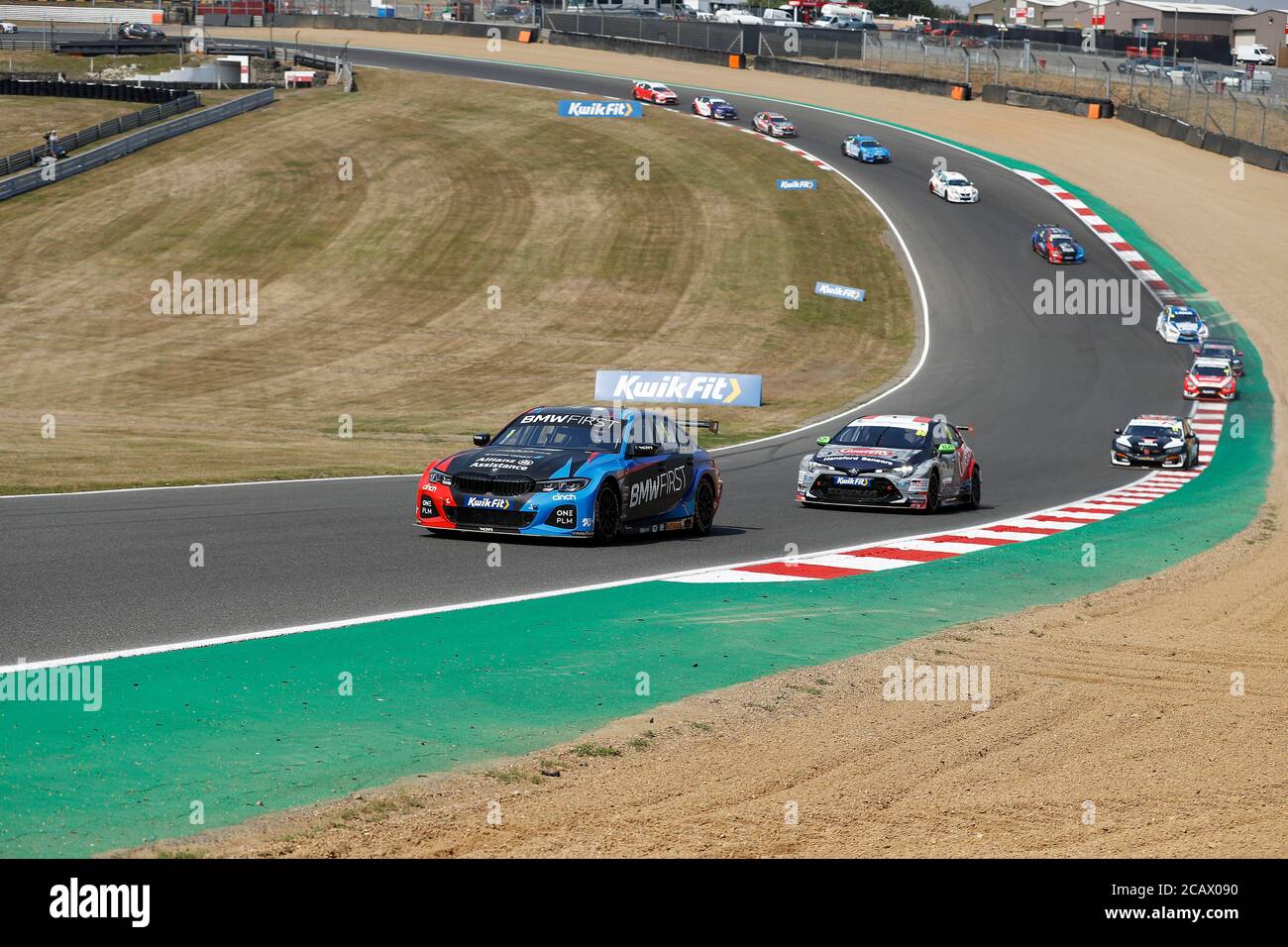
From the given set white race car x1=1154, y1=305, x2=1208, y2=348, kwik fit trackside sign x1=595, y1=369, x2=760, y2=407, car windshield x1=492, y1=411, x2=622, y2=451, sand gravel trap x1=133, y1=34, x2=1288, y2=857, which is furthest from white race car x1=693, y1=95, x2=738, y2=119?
sand gravel trap x1=133, y1=34, x2=1288, y2=857

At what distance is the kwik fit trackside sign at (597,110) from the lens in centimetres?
7294

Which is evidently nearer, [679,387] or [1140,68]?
[679,387]

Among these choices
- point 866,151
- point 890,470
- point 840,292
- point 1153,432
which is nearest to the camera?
point 890,470

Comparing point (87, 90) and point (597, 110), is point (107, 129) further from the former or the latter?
point (597, 110)

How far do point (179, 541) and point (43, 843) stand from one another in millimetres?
7997

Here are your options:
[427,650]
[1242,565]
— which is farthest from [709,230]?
[427,650]

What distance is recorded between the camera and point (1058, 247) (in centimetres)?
5456

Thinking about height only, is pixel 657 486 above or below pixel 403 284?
above

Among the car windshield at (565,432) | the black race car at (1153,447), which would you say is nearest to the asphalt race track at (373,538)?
the black race car at (1153,447)

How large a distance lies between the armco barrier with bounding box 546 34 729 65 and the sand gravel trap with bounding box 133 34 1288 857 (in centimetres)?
8010

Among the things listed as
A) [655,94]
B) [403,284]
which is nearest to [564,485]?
[403,284]

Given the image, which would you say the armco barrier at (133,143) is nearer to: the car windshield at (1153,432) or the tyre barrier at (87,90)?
the tyre barrier at (87,90)

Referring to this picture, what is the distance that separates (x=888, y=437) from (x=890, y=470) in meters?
1.09

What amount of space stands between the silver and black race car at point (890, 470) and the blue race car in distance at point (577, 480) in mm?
2885
